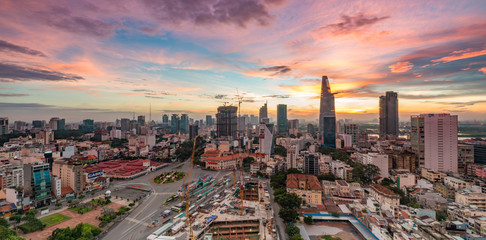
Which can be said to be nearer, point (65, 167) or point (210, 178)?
point (65, 167)

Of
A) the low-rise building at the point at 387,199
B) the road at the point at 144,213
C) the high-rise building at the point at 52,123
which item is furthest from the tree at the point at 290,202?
the high-rise building at the point at 52,123

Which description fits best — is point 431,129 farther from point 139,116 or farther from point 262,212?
point 139,116

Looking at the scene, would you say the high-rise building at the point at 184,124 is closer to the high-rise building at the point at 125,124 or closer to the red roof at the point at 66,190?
the high-rise building at the point at 125,124

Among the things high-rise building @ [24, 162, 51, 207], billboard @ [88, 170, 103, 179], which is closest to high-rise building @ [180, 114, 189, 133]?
billboard @ [88, 170, 103, 179]

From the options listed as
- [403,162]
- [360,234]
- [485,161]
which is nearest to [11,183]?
[360,234]

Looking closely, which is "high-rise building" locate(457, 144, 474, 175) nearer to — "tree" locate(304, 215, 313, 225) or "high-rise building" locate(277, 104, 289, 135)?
"tree" locate(304, 215, 313, 225)

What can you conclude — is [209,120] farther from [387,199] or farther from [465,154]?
[387,199]
